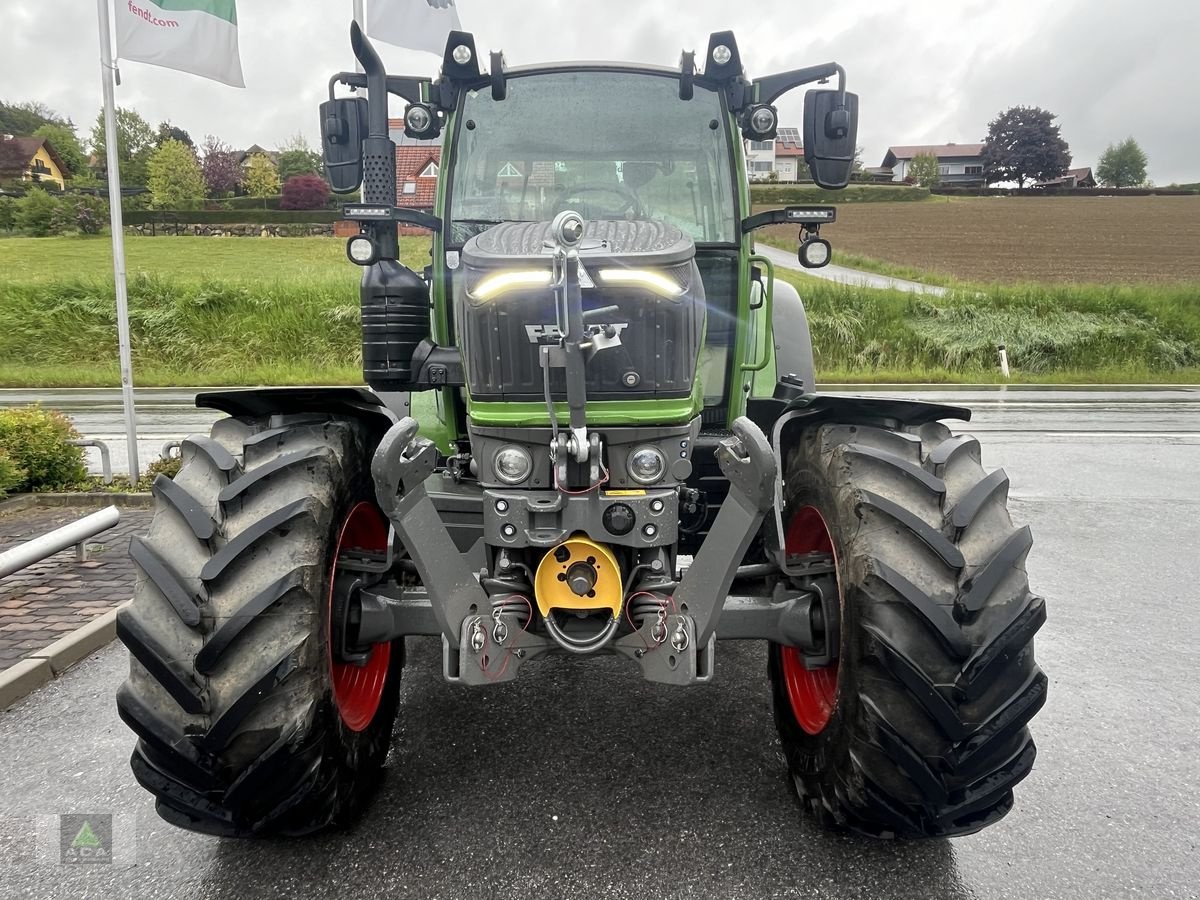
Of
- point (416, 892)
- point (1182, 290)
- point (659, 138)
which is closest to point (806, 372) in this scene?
point (659, 138)

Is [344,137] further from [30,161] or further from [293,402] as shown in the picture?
[30,161]

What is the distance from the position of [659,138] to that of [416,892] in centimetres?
285

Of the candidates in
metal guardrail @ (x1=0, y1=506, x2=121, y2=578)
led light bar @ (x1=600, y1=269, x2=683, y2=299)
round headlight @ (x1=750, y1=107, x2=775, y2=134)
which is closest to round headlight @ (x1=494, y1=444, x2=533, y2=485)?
led light bar @ (x1=600, y1=269, x2=683, y2=299)

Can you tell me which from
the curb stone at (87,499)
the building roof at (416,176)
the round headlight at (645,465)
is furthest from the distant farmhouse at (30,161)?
the round headlight at (645,465)

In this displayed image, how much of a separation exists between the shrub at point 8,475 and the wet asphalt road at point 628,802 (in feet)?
11.3

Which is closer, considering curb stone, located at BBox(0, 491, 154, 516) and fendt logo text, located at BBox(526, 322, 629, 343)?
fendt logo text, located at BBox(526, 322, 629, 343)

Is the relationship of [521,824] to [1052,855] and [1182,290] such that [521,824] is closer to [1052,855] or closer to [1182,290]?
[1052,855]

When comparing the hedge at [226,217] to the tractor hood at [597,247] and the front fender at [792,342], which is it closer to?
the front fender at [792,342]

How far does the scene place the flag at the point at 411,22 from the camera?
349 inches

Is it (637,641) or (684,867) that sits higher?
(637,641)

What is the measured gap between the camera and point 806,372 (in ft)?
16.4

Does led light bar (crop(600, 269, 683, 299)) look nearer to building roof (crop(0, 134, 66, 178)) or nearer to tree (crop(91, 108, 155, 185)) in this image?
tree (crop(91, 108, 155, 185))

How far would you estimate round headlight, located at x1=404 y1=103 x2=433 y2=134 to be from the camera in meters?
3.64

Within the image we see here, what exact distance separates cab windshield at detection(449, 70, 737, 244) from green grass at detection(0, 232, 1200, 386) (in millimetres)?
14803
